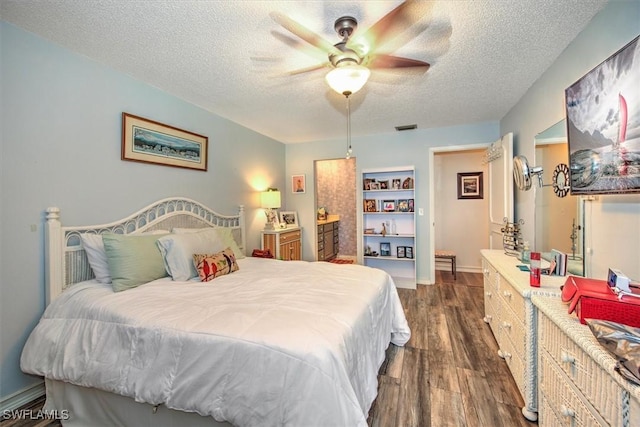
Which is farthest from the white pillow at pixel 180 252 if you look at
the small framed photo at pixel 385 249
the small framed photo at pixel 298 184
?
the small framed photo at pixel 385 249

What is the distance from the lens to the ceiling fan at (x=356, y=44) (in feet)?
4.64

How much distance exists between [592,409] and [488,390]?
1.05 m

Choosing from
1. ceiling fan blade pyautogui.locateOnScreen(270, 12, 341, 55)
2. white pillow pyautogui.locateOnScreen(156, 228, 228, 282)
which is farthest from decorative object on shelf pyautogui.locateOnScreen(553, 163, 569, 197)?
white pillow pyautogui.locateOnScreen(156, 228, 228, 282)

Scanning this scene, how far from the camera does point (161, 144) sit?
2.71 meters

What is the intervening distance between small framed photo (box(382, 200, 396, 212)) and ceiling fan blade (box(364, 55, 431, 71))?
2.88 m

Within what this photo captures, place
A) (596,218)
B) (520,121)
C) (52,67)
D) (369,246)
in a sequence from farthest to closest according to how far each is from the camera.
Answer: (369,246), (520,121), (52,67), (596,218)

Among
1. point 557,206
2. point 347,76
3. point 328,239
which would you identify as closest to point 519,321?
point 557,206

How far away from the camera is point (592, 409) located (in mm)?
975

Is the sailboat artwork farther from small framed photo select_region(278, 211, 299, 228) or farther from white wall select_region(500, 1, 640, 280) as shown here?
small framed photo select_region(278, 211, 299, 228)

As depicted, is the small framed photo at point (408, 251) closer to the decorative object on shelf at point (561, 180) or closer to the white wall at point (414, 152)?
the white wall at point (414, 152)

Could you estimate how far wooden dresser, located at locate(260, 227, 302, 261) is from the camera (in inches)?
163

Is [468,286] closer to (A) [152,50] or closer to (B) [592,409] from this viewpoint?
(B) [592,409]

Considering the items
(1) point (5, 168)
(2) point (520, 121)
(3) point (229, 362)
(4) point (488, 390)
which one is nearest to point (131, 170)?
(1) point (5, 168)

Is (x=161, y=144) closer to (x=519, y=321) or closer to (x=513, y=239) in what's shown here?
(x=519, y=321)
